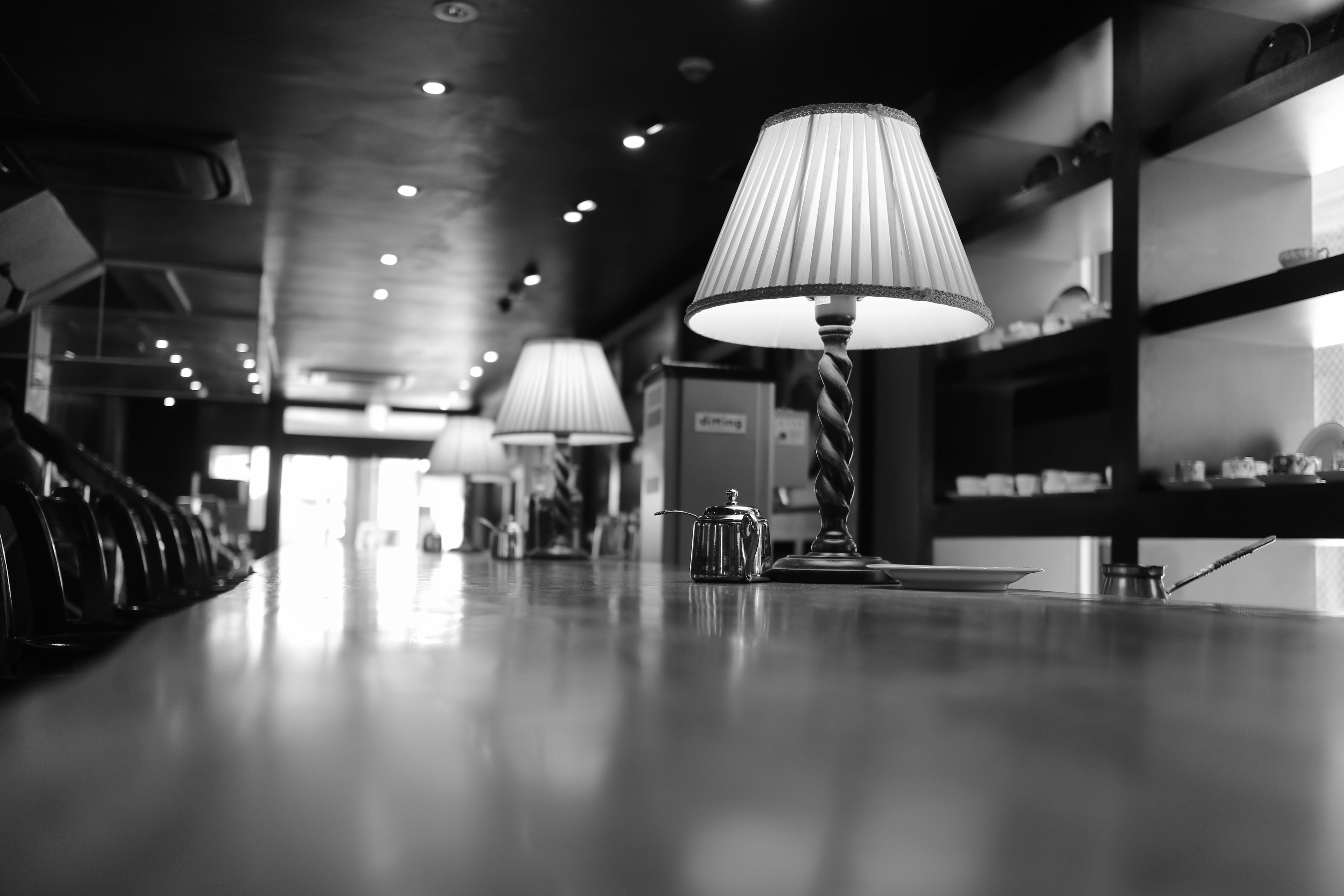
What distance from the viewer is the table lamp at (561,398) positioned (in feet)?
9.69

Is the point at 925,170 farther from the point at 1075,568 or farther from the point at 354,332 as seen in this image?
the point at 354,332

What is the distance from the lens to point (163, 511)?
3445 millimetres

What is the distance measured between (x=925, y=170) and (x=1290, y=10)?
244 cm

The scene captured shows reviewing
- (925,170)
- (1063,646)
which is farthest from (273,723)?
(925,170)

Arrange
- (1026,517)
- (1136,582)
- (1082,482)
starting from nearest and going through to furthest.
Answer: (1136,582) → (1082,482) → (1026,517)

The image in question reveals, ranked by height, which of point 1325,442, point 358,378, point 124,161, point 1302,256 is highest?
point 124,161

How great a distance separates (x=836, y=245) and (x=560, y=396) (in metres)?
1.63

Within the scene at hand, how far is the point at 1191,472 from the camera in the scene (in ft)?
10.2

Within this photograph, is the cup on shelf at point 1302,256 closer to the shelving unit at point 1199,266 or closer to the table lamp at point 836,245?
the shelving unit at point 1199,266

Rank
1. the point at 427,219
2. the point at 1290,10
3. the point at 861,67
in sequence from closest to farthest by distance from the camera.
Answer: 1. the point at 1290,10
2. the point at 861,67
3. the point at 427,219

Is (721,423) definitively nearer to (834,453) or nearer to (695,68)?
(695,68)

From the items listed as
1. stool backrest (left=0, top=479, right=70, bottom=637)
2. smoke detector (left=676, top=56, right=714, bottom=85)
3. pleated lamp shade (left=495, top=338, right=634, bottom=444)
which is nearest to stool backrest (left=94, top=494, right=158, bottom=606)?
stool backrest (left=0, top=479, right=70, bottom=637)

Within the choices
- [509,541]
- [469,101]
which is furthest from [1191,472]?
[469,101]

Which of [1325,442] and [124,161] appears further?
[124,161]
